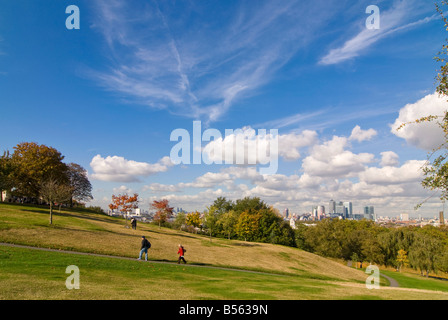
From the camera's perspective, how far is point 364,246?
9512 centimetres

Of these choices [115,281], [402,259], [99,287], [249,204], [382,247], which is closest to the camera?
[99,287]

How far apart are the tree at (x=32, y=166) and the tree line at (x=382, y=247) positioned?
86405 mm

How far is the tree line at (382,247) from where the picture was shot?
8156cm

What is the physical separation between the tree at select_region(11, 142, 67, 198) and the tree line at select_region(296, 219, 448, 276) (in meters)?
86.4

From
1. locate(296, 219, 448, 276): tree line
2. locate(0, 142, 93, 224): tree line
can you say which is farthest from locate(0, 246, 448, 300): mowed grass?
locate(296, 219, 448, 276): tree line

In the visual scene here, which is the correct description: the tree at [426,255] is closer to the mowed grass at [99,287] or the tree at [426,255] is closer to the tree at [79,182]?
the mowed grass at [99,287]

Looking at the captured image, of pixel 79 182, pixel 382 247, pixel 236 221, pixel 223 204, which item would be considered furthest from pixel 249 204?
pixel 79 182

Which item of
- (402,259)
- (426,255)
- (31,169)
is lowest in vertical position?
(402,259)

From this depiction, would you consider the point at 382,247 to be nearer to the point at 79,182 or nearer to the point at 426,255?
the point at 426,255

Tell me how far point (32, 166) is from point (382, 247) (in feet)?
348

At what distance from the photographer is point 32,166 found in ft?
186
